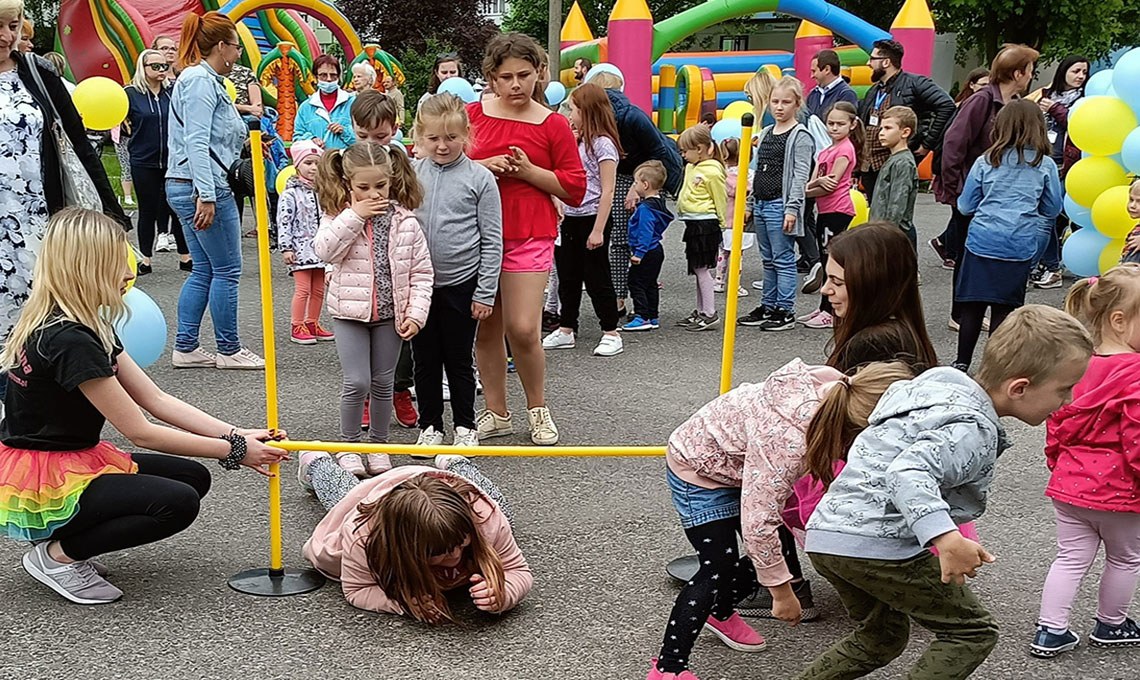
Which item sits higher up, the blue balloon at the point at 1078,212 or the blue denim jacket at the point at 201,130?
the blue denim jacket at the point at 201,130

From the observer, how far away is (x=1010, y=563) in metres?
4.16

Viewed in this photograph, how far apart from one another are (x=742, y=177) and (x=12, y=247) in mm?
3175

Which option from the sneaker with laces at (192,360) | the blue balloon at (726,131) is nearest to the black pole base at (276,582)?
the sneaker with laces at (192,360)

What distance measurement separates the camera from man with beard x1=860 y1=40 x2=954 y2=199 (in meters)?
9.21

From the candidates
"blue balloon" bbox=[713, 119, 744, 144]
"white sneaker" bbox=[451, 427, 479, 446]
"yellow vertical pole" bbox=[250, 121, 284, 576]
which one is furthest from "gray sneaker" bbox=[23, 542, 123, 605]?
"blue balloon" bbox=[713, 119, 744, 144]

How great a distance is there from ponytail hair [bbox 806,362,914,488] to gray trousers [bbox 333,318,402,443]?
2505 mm

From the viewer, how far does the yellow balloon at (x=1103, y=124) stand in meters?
7.19

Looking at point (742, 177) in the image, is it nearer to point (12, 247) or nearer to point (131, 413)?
point (131, 413)

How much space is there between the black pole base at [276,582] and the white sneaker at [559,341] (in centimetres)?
377

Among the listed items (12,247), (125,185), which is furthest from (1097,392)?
(125,185)

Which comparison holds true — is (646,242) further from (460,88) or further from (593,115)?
(460,88)

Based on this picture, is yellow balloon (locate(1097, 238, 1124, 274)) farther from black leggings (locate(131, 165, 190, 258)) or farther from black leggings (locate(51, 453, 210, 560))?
black leggings (locate(131, 165, 190, 258))

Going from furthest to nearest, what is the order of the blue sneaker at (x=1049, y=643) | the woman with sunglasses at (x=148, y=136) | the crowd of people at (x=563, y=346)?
the woman with sunglasses at (x=148, y=136)
the blue sneaker at (x=1049, y=643)
the crowd of people at (x=563, y=346)

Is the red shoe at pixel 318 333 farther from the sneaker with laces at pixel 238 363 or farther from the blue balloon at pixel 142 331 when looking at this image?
the blue balloon at pixel 142 331
